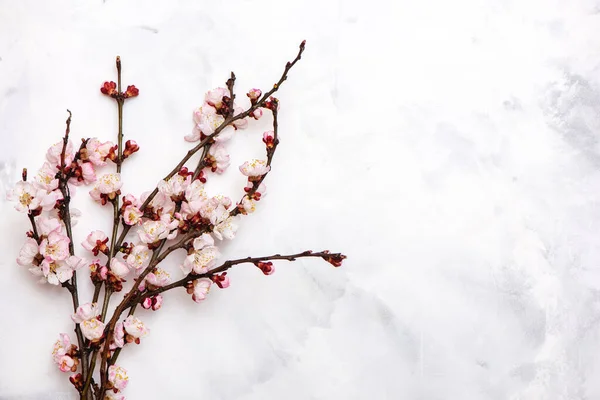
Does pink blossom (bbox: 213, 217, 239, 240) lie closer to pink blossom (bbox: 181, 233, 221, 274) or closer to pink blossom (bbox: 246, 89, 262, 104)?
pink blossom (bbox: 181, 233, 221, 274)

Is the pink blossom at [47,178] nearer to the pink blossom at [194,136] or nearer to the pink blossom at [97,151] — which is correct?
the pink blossom at [97,151]

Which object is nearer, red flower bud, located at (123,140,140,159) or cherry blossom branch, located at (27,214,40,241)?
cherry blossom branch, located at (27,214,40,241)

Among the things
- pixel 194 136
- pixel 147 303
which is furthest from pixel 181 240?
pixel 194 136

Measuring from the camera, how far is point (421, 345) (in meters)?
1.46

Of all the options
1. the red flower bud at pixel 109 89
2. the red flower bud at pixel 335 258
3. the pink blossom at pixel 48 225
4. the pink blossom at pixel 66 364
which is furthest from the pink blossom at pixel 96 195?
the red flower bud at pixel 335 258

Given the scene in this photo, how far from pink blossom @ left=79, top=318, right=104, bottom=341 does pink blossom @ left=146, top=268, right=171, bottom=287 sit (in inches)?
5.1

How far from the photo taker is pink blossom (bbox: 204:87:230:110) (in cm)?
143

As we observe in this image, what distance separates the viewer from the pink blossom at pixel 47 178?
1277 millimetres

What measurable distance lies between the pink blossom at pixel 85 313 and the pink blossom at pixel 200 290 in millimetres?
200

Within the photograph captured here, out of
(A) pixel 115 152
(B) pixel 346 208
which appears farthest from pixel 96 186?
(B) pixel 346 208

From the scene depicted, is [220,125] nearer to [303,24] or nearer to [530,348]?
[303,24]

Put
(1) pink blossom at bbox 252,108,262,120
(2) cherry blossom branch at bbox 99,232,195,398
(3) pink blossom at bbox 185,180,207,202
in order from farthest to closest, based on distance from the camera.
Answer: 1. (1) pink blossom at bbox 252,108,262,120
2. (3) pink blossom at bbox 185,180,207,202
3. (2) cherry blossom branch at bbox 99,232,195,398

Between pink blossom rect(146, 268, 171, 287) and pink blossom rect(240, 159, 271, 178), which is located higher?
pink blossom rect(240, 159, 271, 178)

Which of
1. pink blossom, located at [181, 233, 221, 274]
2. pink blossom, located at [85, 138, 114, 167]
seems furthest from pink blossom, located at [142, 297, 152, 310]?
pink blossom, located at [85, 138, 114, 167]
